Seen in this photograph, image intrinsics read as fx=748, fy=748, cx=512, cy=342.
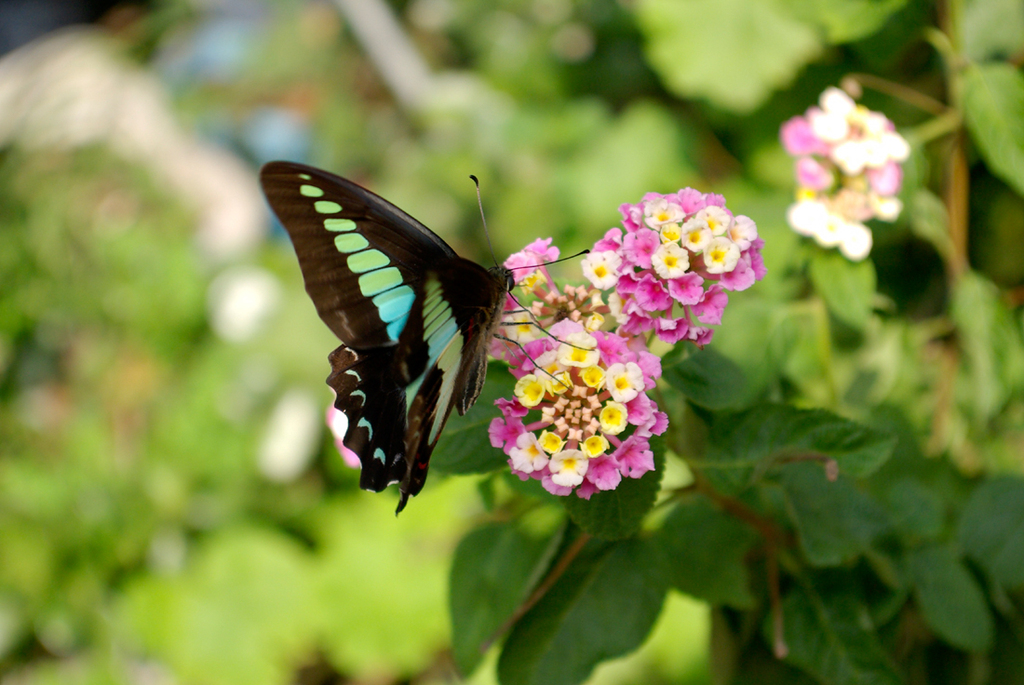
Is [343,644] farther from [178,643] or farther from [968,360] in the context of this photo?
[968,360]

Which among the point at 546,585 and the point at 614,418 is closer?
the point at 614,418

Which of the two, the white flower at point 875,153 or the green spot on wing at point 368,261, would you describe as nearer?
the green spot on wing at point 368,261

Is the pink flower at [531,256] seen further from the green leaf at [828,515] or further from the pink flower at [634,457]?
the green leaf at [828,515]

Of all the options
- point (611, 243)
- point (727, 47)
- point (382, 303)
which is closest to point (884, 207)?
point (611, 243)

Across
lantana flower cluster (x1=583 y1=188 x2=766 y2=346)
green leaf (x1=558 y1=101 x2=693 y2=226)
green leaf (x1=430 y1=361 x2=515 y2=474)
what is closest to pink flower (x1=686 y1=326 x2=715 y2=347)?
lantana flower cluster (x1=583 y1=188 x2=766 y2=346)

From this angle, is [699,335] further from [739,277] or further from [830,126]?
[830,126]

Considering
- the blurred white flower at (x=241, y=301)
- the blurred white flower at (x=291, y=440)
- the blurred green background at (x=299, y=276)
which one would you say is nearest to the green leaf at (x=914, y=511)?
the blurred green background at (x=299, y=276)
